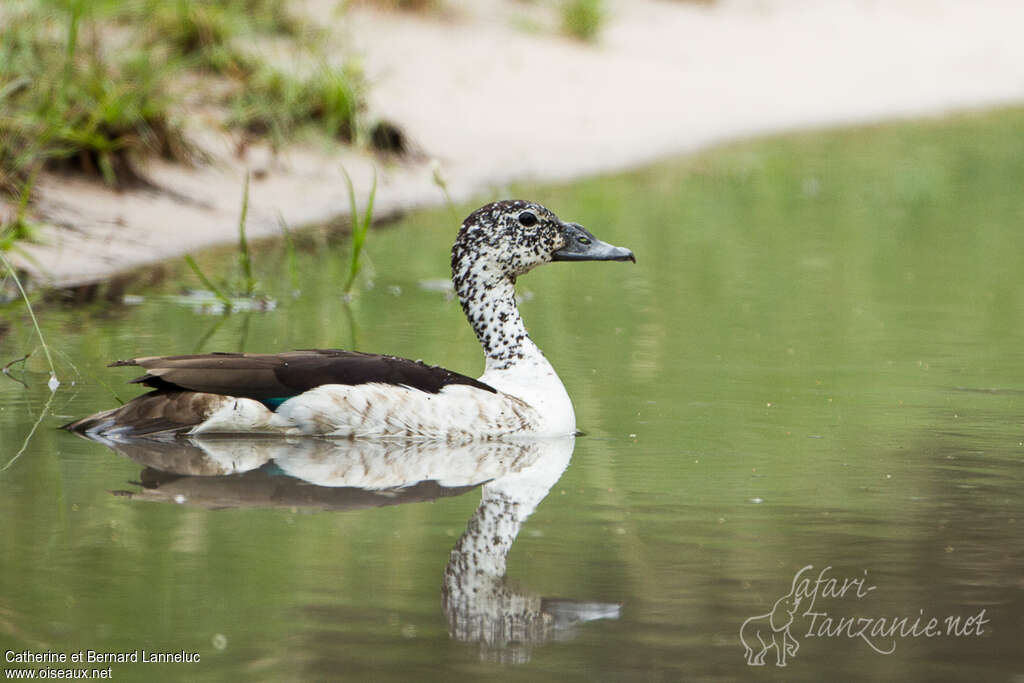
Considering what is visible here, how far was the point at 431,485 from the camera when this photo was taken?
7281mm

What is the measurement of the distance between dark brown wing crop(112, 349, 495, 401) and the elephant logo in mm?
2696

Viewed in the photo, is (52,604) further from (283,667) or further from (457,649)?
(457,649)

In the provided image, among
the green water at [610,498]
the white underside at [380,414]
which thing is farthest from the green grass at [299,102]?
the white underside at [380,414]

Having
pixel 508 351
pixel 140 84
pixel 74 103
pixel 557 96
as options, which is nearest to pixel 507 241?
pixel 508 351

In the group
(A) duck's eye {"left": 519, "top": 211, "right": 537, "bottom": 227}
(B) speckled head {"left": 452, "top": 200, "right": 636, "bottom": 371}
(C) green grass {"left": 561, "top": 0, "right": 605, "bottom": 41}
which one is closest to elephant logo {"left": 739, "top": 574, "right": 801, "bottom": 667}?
(B) speckled head {"left": 452, "top": 200, "right": 636, "bottom": 371}

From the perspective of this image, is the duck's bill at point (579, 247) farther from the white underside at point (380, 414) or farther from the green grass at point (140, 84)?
the green grass at point (140, 84)

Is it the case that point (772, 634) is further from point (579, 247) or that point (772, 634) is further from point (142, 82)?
point (142, 82)

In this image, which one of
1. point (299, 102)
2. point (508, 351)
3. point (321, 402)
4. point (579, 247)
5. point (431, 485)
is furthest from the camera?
point (299, 102)

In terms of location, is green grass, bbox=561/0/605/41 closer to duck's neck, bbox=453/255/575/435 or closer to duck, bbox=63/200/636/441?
duck's neck, bbox=453/255/575/435

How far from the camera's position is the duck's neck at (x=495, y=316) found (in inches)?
343

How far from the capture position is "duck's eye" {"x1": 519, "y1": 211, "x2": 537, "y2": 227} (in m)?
8.88

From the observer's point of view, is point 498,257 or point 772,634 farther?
point 498,257

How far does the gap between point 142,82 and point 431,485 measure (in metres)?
9.43

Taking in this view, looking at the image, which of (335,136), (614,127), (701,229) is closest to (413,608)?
(701,229)
